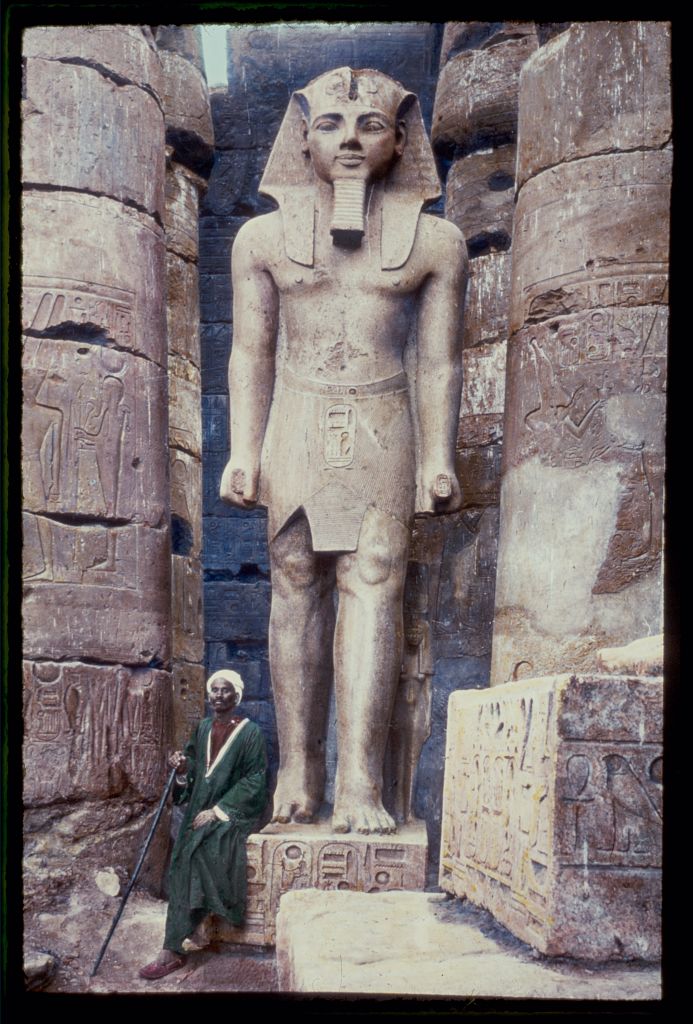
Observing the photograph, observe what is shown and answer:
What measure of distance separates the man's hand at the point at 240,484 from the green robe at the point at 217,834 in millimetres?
898

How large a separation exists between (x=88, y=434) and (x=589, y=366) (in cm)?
212

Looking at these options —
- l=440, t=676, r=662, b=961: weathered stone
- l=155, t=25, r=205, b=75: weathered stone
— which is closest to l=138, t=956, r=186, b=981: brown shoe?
l=440, t=676, r=662, b=961: weathered stone

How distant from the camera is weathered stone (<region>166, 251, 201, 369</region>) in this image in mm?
8031

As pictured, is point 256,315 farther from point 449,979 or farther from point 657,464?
point 449,979

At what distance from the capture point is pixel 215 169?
893cm

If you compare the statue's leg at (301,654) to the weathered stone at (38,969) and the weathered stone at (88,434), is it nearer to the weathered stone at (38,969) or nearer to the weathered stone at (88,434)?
the weathered stone at (88,434)

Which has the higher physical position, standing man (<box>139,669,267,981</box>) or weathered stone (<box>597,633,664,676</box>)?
weathered stone (<box>597,633,664,676</box>)

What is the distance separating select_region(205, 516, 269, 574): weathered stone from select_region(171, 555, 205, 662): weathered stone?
0.62 meters

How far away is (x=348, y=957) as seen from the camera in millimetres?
4742

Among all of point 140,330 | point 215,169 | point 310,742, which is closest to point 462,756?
point 310,742

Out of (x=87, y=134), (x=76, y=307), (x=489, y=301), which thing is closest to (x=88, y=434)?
(x=76, y=307)

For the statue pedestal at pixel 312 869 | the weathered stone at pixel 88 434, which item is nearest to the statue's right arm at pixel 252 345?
the weathered stone at pixel 88 434

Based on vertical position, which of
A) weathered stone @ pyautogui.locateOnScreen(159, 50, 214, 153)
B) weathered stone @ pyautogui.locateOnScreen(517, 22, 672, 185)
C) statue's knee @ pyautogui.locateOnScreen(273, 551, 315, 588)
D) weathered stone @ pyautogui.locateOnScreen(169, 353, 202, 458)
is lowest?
statue's knee @ pyautogui.locateOnScreen(273, 551, 315, 588)

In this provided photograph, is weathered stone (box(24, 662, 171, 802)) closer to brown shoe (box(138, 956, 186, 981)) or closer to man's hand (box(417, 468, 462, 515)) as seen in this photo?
brown shoe (box(138, 956, 186, 981))
